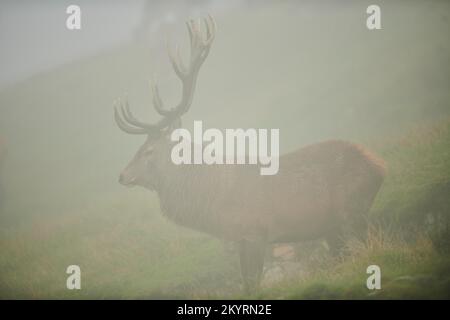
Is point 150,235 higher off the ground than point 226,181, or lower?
lower

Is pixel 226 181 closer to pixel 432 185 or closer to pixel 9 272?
pixel 432 185

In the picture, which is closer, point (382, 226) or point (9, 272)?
point (382, 226)

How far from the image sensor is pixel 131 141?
7766 mm

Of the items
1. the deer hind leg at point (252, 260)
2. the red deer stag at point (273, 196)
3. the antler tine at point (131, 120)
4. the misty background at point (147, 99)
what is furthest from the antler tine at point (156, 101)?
the deer hind leg at point (252, 260)

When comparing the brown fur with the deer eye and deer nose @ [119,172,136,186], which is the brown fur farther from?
the deer eye

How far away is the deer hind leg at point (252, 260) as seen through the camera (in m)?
4.93

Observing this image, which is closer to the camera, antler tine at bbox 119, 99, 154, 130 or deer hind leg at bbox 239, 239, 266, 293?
deer hind leg at bbox 239, 239, 266, 293

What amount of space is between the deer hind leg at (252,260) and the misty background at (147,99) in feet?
1.39

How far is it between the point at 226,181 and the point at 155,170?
2.26 feet

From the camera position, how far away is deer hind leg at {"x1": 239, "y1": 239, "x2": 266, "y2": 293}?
4926 mm

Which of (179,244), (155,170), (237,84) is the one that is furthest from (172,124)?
(237,84)

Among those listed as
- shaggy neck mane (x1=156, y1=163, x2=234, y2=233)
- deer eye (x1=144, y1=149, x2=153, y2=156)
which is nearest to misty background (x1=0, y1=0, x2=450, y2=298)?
shaggy neck mane (x1=156, y1=163, x2=234, y2=233)

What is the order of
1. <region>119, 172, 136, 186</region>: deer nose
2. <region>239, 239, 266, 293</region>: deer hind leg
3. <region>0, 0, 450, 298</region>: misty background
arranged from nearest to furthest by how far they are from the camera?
<region>239, 239, 266, 293</region>: deer hind leg < <region>119, 172, 136, 186</region>: deer nose < <region>0, 0, 450, 298</region>: misty background
